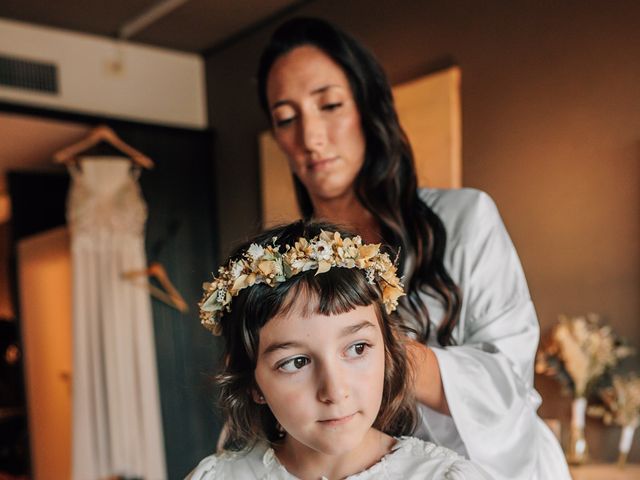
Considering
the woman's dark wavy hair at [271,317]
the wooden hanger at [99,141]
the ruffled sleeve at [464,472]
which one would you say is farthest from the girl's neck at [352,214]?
the wooden hanger at [99,141]

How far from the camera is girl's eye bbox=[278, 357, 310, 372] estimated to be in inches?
40.4

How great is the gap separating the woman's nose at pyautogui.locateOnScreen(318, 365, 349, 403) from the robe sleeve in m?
0.24

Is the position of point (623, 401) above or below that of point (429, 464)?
below

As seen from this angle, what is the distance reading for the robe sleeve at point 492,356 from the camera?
119cm

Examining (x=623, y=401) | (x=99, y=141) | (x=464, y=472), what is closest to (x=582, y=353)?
(x=623, y=401)

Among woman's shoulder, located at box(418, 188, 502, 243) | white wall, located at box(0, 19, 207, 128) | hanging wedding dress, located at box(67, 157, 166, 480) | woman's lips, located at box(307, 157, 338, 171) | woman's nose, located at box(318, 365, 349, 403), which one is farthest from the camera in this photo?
white wall, located at box(0, 19, 207, 128)

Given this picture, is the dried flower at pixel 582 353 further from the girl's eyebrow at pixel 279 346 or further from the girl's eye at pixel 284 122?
the girl's eyebrow at pixel 279 346

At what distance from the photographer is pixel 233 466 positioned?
1185 mm

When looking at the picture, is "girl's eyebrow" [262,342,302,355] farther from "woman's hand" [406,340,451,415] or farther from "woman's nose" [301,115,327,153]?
"woman's nose" [301,115,327,153]

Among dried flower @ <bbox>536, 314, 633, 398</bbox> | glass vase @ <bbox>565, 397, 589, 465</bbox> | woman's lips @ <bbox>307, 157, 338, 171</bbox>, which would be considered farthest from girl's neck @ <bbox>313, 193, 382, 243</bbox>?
glass vase @ <bbox>565, 397, 589, 465</bbox>

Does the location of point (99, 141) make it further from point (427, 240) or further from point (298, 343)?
point (298, 343)

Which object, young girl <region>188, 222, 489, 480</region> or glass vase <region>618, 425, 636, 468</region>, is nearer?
young girl <region>188, 222, 489, 480</region>

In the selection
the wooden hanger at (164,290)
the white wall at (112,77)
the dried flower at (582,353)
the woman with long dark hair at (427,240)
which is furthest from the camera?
the wooden hanger at (164,290)

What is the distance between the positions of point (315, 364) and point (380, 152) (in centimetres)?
64
